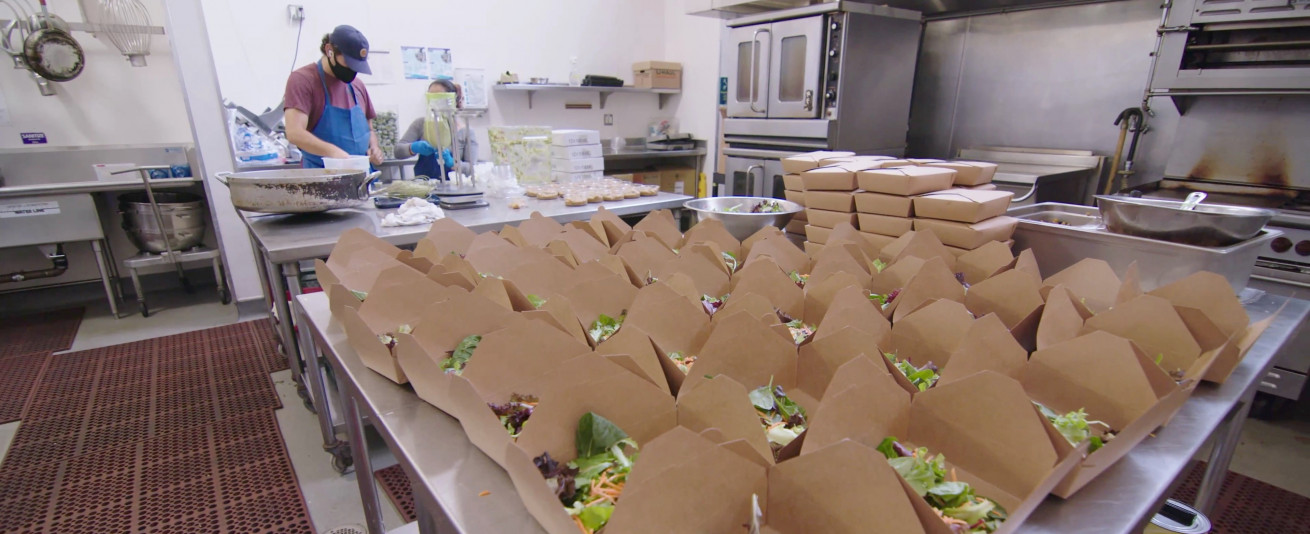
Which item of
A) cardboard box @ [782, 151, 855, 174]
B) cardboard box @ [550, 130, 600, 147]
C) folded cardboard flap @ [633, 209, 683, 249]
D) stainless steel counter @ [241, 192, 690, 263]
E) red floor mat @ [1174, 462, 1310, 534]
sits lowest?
red floor mat @ [1174, 462, 1310, 534]

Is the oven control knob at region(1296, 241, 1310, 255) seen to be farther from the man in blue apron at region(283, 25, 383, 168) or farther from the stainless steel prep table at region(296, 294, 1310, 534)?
the man in blue apron at region(283, 25, 383, 168)

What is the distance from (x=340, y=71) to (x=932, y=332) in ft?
10.8

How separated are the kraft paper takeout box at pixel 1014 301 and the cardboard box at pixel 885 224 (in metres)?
0.41

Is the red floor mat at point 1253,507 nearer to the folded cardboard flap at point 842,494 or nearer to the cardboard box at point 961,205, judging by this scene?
the cardboard box at point 961,205

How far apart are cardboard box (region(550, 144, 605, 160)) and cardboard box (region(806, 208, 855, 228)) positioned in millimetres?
1602

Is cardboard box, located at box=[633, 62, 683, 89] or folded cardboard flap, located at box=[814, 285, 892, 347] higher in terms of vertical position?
cardboard box, located at box=[633, 62, 683, 89]

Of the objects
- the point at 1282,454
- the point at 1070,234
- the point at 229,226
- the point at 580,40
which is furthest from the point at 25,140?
the point at 1282,454

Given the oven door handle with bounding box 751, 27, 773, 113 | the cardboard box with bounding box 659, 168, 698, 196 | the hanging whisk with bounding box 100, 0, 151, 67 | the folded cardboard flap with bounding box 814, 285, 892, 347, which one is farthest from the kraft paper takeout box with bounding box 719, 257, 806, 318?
the cardboard box with bounding box 659, 168, 698, 196

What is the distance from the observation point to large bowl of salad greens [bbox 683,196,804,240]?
172 cm

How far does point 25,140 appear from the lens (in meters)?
3.82

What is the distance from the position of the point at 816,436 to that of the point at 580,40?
577 cm

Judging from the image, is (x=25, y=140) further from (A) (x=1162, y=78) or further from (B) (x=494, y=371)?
(A) (x=1162, y=78)

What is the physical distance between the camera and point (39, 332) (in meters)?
3.56

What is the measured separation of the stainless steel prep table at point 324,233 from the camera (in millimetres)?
1854
